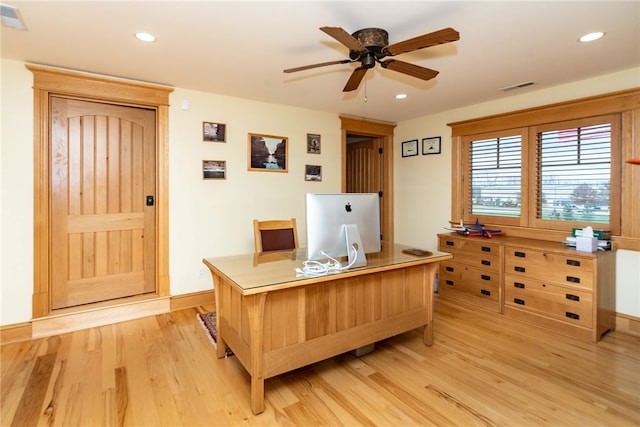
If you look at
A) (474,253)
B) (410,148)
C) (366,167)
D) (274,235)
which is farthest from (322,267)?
(366,167)

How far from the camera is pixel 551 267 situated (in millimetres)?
2959

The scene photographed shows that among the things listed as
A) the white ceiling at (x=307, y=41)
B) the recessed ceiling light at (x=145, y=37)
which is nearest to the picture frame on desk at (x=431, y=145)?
the white ceiling at (x=307, y=41)

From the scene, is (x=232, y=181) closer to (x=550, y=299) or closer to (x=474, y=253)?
(x=474, y=253)

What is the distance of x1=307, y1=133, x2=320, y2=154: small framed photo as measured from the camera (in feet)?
14.2

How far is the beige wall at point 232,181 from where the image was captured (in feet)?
8.96

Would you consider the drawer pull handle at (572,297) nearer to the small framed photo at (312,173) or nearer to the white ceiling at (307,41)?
the white ceiling at (307,41)

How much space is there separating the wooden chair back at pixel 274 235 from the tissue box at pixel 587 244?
8.30 ft

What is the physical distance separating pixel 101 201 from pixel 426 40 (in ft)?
10.3

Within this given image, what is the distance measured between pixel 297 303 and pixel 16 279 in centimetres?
256

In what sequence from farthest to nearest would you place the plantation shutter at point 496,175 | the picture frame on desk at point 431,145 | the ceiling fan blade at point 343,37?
1. the picture frame on desk at point 431,145
2. the plantation shutter at point 496,175
3. the ceiling fan blade at point 343,37

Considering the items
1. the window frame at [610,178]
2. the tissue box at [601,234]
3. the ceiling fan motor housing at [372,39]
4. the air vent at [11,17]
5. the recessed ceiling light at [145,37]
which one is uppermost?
the recessed ceiling light at [145,37]

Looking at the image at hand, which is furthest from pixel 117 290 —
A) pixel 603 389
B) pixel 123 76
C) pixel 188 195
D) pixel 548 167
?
pixel 548 167

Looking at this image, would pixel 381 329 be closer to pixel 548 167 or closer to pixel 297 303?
pixel 297 303

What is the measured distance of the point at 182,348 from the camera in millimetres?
2605
